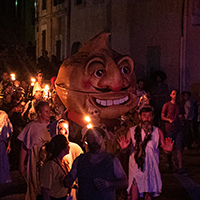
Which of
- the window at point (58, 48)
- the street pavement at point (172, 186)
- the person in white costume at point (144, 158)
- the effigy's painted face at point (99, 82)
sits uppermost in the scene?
the window at point (58, 48)

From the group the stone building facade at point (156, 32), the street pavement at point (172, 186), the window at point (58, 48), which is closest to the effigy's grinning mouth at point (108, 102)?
the street pavement at point (172, 186)

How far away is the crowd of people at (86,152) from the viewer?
448cm

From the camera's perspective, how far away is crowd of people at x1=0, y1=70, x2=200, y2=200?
4477 mm

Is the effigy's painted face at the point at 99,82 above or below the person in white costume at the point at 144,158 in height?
above

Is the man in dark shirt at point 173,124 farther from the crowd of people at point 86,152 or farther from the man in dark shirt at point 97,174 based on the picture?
the man in dark shirt at point 97,174

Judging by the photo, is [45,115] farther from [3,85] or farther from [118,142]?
[3,85]

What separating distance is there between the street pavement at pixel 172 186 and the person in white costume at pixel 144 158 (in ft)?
3.99

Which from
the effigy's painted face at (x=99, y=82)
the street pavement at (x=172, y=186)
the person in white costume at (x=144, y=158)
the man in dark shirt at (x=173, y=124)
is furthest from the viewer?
the man in dark shirt at (x=173, y=124)

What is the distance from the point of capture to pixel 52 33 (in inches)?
1070

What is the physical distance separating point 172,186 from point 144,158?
2.24 metres

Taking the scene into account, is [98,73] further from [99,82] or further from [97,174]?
[97,174]

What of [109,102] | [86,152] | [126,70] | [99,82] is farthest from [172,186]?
[86,152]

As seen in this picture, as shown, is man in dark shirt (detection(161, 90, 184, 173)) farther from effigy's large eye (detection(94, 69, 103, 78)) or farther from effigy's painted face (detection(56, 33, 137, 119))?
effigy's large eye (detection(94, 69, 103, 78))

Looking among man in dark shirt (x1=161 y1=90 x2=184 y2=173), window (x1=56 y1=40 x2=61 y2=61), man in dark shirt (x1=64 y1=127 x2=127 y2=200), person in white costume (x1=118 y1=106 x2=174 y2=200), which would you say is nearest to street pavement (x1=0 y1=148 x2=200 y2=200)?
man in dark shirt (x1=161 y1=90 x2=184 y2=173)
